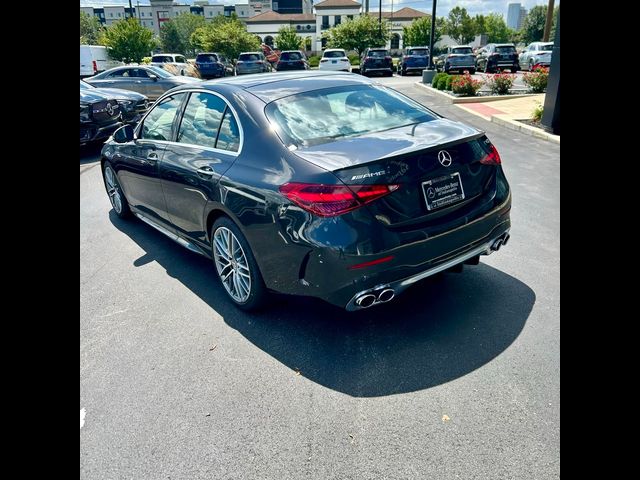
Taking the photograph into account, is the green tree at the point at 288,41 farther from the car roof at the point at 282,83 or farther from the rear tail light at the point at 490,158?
the rear tail light at the point at 490,158

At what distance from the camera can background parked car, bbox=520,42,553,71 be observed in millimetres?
27577

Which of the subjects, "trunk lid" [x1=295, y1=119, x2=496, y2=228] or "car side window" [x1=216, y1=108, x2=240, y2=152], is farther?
"car side window" [x1=216, y1=108, x2=240, y2=152]

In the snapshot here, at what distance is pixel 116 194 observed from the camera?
5.98 m

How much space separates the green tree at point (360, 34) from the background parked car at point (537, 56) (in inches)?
595

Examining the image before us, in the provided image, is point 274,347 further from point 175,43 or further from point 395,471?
point 175,43

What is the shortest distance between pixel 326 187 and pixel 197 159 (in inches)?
59.2

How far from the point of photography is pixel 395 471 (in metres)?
2.23

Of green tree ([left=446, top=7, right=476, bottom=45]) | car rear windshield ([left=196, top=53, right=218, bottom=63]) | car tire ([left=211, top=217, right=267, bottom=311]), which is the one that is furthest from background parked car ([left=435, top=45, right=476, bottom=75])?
green tree ([left=446, top=7, right=476, bottom=45])

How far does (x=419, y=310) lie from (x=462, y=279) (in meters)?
0.65

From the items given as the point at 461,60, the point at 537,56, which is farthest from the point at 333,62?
the point at 537,56

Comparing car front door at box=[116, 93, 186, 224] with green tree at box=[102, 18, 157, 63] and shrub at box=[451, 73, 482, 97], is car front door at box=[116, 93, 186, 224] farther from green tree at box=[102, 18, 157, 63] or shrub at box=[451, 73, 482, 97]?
green tree at box=[102, 18, 157, 63]

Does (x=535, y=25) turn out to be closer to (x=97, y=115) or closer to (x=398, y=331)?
(x=97, y=115)

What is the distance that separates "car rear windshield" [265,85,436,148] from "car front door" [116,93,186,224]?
1384 millimetres
